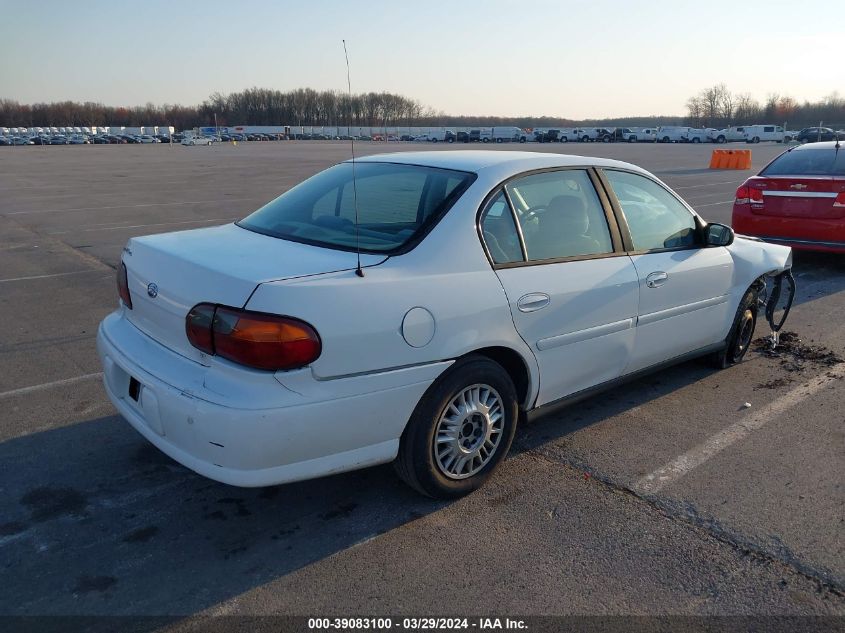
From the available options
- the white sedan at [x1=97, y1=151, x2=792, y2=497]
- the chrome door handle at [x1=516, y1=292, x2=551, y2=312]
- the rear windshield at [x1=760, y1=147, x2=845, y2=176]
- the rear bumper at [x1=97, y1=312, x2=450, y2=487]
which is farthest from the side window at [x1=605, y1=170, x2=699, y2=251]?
the rear windshield at [x1=760, y1=147, x2=845, y2=176]

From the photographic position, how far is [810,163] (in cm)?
883

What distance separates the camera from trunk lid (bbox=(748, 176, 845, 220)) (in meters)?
8.27

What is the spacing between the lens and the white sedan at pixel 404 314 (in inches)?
110

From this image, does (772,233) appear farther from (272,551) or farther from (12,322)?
(12,322)

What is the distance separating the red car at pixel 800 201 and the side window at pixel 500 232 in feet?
21.1

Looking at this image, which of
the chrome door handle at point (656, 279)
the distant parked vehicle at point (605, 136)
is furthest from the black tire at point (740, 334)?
the distant parked vehicle at point (605, 136)

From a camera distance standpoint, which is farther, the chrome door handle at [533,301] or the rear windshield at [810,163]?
the rear windshield at [810,163]

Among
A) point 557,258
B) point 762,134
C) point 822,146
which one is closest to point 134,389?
point 557,258

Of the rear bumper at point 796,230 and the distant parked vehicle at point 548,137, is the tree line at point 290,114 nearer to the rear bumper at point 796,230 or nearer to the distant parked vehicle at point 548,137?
the distant parked vehicle at point 548,137

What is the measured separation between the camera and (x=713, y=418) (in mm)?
4453

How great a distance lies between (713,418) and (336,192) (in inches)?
108

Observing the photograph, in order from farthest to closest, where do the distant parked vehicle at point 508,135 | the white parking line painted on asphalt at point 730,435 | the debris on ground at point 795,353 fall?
the distant parked vehicle at point 508,135 → the debris on ground at point 795,353 → the white parking line painted on asphalt at point 730,435

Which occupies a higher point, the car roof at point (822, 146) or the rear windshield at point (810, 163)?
the car roof at point (822, 146)

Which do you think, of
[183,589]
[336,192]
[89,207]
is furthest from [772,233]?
[89,207]
